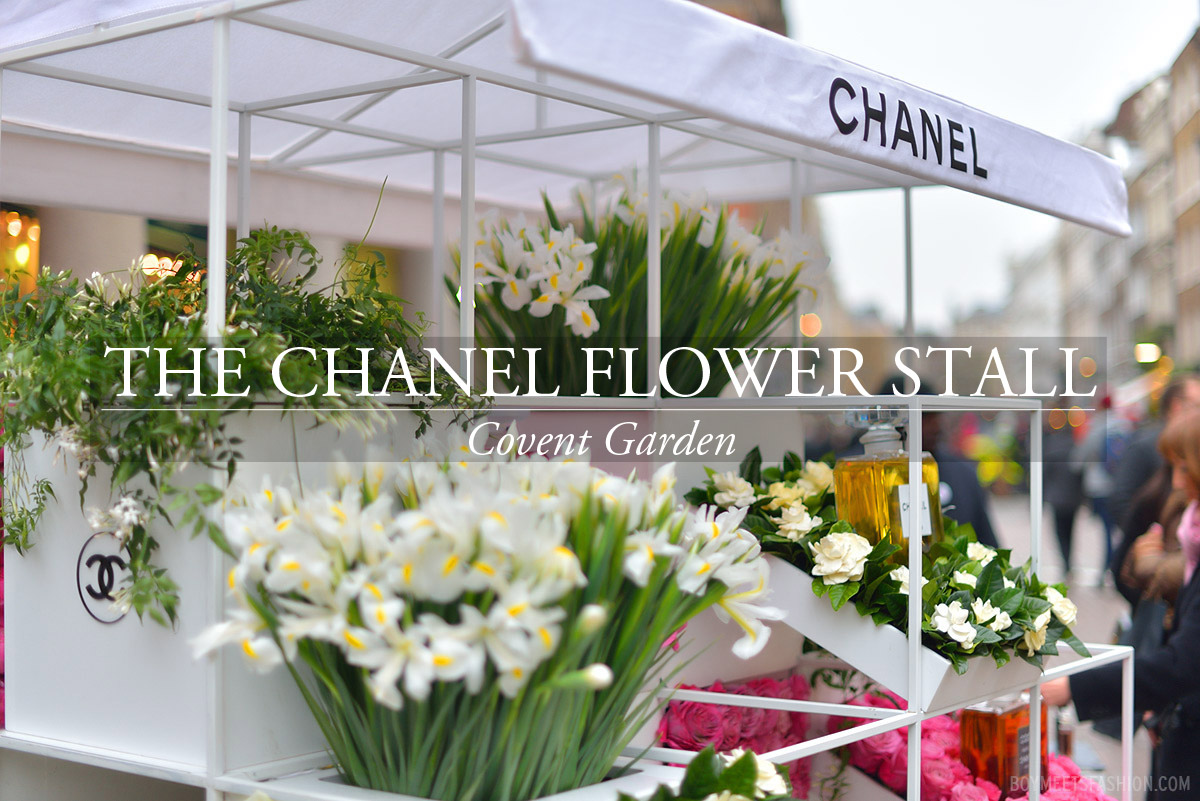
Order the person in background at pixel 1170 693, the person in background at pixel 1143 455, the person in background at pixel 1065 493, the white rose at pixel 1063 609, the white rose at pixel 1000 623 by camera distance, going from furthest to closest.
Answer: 1. the person in background at pixel 1065 493
2. the person in background at pixel 1143 455
3. the person in background at pixel 1170 693
4. the white rose at pixel 1063 609
5. the white rose at pixel 1000 623

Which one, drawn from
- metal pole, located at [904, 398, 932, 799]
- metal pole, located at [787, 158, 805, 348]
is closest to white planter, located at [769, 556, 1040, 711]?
metal pole, located at [904, 398, 932, 799]

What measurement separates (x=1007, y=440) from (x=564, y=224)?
12.6 metres

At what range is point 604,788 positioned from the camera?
1405 mm

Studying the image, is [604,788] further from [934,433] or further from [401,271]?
[401,271]

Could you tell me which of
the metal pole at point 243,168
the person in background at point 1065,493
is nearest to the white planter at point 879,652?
the metal pole at point 243,168

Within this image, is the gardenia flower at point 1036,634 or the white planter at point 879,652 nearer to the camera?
the white planter at point 879,652

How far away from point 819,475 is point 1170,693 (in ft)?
4.02

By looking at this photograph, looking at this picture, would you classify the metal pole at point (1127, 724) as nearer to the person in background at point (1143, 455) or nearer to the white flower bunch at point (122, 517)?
the person in background at point (1143, 455)

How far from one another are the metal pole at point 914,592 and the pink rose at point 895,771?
1.69ft

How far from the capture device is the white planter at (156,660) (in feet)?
4.87

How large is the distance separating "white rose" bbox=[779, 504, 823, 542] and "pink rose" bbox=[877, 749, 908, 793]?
1.98 ft

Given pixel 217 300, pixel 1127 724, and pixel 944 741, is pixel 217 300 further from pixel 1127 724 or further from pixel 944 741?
pixel 1127 724

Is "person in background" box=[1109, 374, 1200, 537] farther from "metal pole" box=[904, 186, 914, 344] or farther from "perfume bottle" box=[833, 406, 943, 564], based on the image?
"perfume bottle" box=[833, 406, 943, 564]

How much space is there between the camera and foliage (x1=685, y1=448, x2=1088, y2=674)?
6.43 ft
